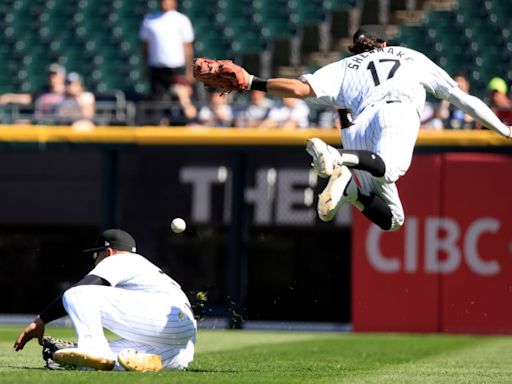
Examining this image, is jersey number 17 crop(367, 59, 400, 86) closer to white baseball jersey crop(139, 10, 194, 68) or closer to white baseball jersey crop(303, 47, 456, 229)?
white baseball jersey crop(303, 47, 456, 229)

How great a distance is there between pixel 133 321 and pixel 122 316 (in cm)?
8

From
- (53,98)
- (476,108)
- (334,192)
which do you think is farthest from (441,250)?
(334,192)

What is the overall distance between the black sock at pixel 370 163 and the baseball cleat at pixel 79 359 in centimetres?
201

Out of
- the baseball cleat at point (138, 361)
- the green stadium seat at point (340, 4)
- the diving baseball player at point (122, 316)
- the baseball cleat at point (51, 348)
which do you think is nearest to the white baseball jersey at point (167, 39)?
the green stadium seat at point (340, 4)

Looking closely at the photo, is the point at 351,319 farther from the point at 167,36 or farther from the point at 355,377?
the point at 355,377

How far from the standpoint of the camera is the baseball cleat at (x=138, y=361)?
23.2 ft

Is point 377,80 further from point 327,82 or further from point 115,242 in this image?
point 115,242

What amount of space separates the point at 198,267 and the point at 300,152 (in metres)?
1.76

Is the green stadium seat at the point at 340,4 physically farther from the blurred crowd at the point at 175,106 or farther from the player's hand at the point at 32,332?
the player's hand at the point at 32,332

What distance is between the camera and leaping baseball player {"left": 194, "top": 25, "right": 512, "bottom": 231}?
8.05 meters

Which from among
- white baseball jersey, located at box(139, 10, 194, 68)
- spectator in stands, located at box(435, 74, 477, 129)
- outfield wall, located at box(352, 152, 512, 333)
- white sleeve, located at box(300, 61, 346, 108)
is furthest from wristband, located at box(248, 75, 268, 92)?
white baseball jersey, located at box(139, 10, 194, 68)

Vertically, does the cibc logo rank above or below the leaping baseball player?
Answer: below

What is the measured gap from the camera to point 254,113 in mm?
14352

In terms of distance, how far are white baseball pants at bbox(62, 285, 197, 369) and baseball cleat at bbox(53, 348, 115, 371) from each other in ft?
0.11
